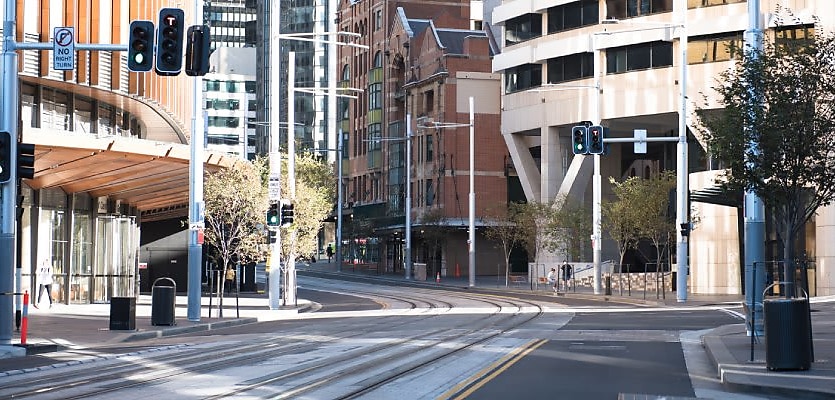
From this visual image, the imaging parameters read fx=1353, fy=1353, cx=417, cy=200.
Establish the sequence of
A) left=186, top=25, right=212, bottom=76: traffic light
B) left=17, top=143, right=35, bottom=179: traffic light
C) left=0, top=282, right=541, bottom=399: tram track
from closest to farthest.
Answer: left=0, top=282, right=541, bottom=399: tram track, left=186, top=25, right=212, bottom=76: traffic light, left=17, top=143, right=35, bottom=179: traffic light

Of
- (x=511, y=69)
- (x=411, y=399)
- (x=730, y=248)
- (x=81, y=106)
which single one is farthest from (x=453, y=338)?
(x=511, y=69)

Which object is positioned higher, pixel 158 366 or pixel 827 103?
pixel 827 103

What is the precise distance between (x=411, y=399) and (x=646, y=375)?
5.54 metres

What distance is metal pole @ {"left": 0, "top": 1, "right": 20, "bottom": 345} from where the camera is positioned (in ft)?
87.8

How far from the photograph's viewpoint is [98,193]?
50.5 m

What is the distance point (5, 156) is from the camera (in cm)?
2620

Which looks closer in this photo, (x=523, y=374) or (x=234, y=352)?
(x=523, y=374)

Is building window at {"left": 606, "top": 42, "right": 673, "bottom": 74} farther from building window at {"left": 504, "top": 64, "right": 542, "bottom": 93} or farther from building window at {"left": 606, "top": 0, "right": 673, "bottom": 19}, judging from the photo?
building window at {"left": 504, "top": 64, "right": 542, "bottom": 93}

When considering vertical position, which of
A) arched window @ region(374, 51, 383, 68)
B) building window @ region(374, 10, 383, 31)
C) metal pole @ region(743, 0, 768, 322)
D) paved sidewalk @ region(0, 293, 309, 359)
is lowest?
paved sidewalk @ region(0, 293, 309, 359)

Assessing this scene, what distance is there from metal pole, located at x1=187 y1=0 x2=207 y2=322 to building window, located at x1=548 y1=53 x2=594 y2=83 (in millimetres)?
44697

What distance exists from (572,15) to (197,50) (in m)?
59.7

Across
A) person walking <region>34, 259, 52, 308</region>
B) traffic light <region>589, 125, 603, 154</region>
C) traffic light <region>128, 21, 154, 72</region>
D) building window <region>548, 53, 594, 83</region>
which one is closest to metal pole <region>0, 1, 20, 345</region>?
traffic light <region>128, 21, 154, 72</region>

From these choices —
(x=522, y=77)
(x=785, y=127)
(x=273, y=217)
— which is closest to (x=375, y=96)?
(x=522, y=77)

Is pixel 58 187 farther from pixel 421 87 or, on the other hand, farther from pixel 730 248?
pixel 421 87
